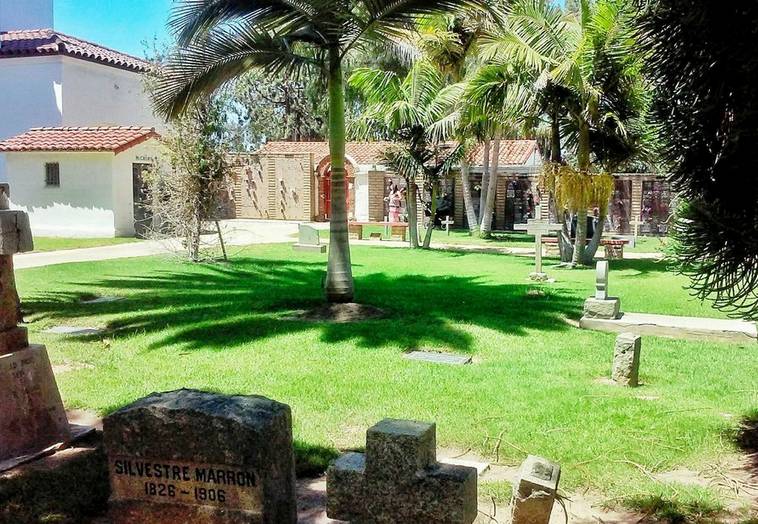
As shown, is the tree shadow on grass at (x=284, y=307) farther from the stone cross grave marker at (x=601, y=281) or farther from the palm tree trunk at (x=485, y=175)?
the palm tree trunk at (x=485, y=175)

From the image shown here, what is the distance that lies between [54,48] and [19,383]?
22586mm

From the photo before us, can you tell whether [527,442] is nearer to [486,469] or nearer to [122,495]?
[486,469]

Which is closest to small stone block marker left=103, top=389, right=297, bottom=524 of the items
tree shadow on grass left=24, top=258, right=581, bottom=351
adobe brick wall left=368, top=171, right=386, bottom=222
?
tree shadow on grass left=24, top=258, right=581, bottom=351

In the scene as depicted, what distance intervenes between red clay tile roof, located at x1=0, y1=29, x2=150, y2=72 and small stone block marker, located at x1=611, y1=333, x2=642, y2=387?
21.2 meters

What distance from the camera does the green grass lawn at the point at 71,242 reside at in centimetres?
2002

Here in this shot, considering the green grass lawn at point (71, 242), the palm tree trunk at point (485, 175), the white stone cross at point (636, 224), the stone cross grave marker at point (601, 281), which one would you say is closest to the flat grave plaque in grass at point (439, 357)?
the stone cross grave marker at point (601, 281)

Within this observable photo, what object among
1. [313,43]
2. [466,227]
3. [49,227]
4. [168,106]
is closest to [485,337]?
[313,43]

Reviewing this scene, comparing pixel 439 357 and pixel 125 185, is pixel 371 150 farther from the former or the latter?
pixel 439 357

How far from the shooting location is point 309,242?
2073cm

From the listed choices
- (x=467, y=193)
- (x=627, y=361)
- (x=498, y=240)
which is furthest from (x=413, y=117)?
(x=627, y=361)

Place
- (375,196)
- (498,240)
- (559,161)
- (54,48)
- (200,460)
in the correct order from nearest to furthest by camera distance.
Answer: (200,460)
(559,161)
(54,48)
(498,240)
(375,196)

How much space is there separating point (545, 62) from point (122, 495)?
15.2 metres

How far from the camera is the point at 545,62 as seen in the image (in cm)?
1686

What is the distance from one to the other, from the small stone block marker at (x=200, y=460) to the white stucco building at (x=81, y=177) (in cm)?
1988
